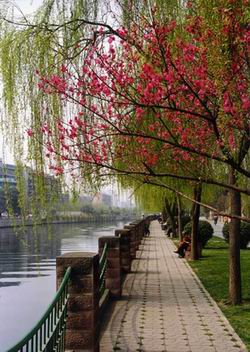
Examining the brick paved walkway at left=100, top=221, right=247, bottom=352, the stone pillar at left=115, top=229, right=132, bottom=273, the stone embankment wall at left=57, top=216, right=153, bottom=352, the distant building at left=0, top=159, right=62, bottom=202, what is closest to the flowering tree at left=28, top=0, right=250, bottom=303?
the distant building at left=0, top=159, right=62, bottom=202

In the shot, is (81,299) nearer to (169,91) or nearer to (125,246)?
(169,91)

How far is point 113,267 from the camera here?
443 inches

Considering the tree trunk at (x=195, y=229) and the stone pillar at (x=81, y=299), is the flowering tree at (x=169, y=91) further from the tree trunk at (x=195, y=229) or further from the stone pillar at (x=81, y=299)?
the tree trunk at (x=195, y=229)

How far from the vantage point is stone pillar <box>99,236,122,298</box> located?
11.2 meters

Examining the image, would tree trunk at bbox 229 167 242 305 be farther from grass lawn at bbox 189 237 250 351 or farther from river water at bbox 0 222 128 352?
river water at bbox 0 222 128 352

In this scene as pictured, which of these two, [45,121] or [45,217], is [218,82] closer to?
[45,121]

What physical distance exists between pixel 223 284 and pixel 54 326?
9.45 metres

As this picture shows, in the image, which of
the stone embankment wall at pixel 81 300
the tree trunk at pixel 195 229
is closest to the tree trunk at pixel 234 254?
the stone embankment wall at pixel 81 300

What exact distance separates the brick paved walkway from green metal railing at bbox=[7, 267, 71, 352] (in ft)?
5.89

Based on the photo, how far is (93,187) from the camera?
9.16 meters

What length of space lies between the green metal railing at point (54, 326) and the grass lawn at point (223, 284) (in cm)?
322

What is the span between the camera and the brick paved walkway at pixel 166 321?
7398mm

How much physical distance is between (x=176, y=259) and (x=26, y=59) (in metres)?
14.7

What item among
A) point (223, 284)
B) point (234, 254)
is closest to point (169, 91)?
point (234, 254)
